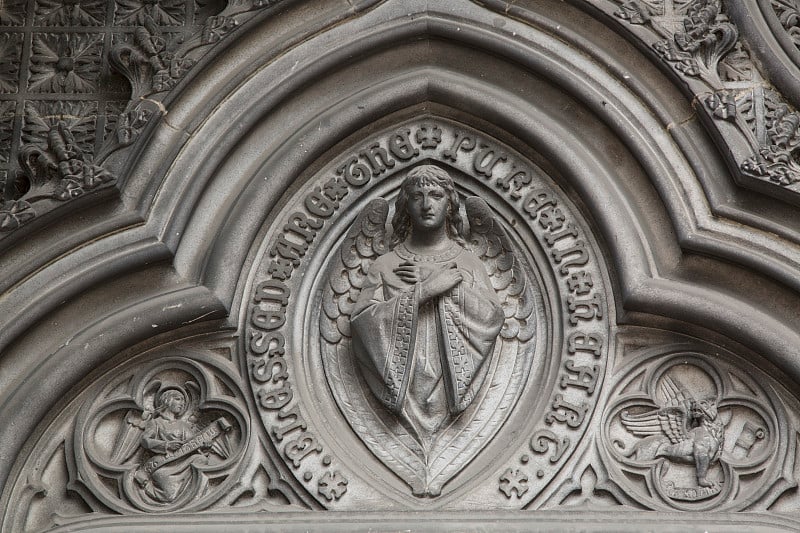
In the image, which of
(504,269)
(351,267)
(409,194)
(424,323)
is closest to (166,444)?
(351,267)

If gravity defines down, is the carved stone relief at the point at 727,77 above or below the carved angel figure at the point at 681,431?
above

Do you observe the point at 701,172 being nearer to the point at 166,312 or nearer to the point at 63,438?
the point at 166,312

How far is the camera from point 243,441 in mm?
8312

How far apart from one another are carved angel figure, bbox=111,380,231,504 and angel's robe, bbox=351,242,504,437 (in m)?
0.87

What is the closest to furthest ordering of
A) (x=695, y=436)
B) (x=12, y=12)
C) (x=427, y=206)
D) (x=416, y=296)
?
(x=695, y=436) < (x=416, y=296) < (x=427, y=206) < (x=12, y=12)

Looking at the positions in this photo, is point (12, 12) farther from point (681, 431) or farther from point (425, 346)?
point (681, 431)

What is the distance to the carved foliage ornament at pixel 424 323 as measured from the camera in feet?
27.2

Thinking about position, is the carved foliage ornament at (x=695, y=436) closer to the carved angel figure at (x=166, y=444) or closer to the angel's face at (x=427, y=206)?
the angel's face at (x=427, y=206)

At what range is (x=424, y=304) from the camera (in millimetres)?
8492

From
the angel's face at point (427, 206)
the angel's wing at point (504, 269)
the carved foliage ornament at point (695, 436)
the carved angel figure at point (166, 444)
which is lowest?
the carved foliage ornament at point (695, 436)

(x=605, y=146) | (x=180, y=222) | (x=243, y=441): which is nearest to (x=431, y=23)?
(x=605, y=146)

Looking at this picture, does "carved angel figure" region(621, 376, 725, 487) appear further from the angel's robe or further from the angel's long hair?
the angel's long hair

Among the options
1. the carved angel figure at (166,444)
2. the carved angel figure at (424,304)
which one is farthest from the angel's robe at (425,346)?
the carved angel figure at (166,444)

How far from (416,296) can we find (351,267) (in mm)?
496
